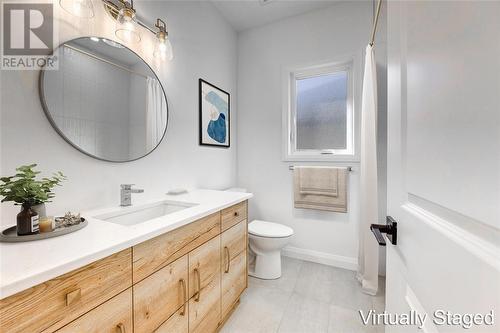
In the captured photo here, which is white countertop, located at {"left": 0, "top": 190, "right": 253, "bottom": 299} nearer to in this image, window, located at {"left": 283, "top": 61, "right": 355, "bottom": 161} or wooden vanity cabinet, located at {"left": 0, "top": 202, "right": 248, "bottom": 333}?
wooden vanity cabinet, located at {"left": 0, "top": 202, "right": 248, "bottom": 333}

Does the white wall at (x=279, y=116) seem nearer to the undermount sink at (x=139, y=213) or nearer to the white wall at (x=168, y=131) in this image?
the white wall at (x=168, y=131)

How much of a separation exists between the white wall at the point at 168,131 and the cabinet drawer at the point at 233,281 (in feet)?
2.57

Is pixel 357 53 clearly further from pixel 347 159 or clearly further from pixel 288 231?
pixel 288 231

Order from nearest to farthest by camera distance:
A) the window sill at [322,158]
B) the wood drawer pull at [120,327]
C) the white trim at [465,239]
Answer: the white trim at [465,239]
the wood drawer pull at [120,327]
the window sill at [322,158]

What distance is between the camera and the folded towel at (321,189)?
6.96 feet

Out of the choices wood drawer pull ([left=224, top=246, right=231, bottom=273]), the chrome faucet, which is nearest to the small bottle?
the chrome faucet

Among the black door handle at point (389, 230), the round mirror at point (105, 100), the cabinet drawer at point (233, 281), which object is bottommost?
the cabinet drawer at point (233, 281)

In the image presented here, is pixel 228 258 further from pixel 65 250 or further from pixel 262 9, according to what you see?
pixel 262 9

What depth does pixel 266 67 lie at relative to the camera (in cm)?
254

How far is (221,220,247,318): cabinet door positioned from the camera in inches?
54.9

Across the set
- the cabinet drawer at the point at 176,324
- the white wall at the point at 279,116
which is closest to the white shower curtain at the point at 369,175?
the white wall at the point at 279,116

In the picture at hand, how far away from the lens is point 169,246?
96 cm

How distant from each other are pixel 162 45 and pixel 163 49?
26 millimetres

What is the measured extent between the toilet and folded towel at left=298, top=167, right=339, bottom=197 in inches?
20.0
